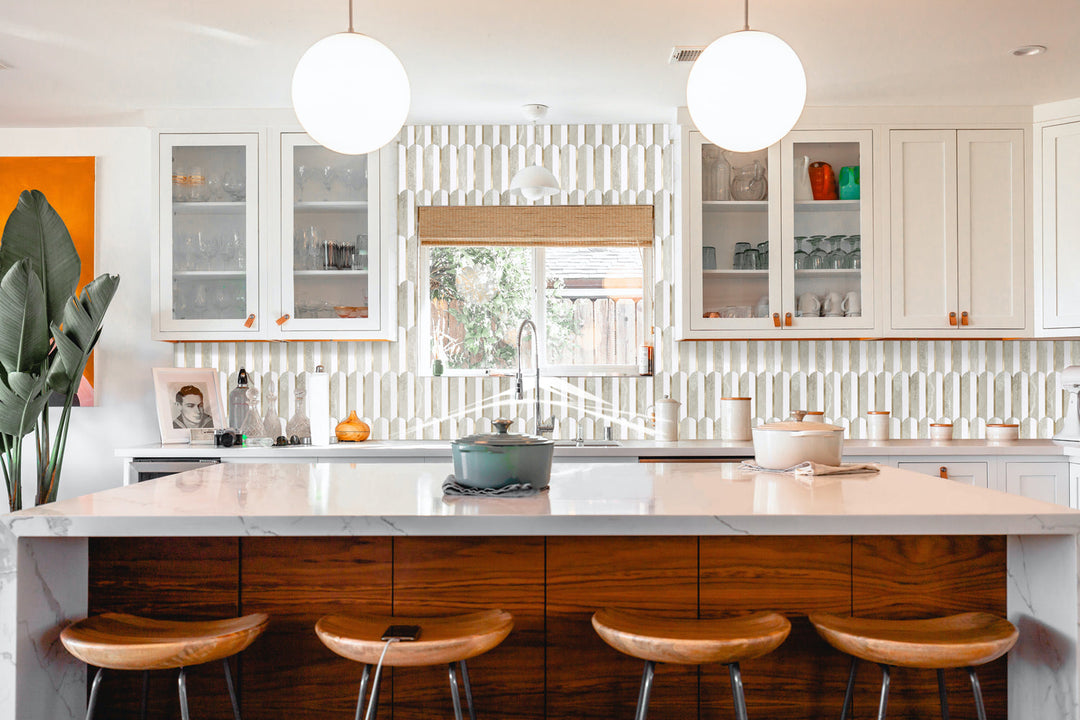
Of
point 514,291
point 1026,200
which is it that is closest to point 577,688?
point 514,291

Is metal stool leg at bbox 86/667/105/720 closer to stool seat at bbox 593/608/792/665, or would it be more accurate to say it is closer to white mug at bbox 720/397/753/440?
stool seat at bbox 593/608/792/665

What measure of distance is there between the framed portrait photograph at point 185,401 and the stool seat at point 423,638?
256cm

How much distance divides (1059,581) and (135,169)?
4.28m

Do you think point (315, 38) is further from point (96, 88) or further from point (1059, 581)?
point (1059, 581)

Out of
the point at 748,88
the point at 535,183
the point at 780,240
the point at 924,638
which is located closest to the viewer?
the point at 924,638

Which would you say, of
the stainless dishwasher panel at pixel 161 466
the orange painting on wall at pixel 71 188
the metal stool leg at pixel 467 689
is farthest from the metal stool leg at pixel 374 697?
the orange painting on wall at pixel 71 188

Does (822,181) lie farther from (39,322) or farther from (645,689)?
(39,322)

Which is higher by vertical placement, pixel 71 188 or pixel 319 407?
pixel 71 188

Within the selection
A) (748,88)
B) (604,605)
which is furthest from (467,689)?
(748,88)

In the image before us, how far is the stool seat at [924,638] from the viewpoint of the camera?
4.69 ft

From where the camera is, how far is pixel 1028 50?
10.5ft

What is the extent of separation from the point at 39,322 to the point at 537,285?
2284 millimetres

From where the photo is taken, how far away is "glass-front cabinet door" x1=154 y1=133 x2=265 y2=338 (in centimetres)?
381

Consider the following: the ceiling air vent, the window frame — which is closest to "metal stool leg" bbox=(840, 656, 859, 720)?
the ceiling air vent
